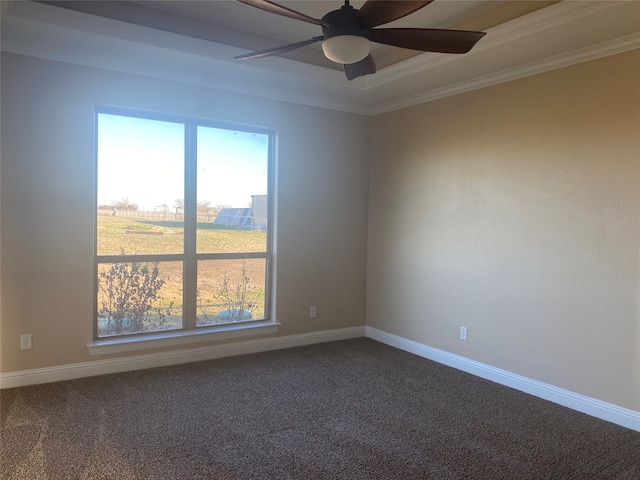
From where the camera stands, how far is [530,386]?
340cm

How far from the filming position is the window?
12.2 feet

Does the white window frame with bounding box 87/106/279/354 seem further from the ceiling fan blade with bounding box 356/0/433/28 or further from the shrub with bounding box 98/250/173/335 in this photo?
the ceiling fan blade with bounding box 356/0/433/28

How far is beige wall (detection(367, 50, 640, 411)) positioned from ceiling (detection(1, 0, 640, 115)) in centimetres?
20

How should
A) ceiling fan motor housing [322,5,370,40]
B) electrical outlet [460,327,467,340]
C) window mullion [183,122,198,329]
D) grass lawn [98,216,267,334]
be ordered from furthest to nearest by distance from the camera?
window mullion [183,122,198,329]
electrical outlet [460,327,467,340]
grass lawn [98,216,267,334]
ceiling fan motor housing [322,5,370,40]

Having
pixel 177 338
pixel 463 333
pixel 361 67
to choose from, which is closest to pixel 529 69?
pixel 361 67

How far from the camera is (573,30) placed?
2762 millimetres

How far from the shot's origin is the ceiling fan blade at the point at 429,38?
82.4 inches

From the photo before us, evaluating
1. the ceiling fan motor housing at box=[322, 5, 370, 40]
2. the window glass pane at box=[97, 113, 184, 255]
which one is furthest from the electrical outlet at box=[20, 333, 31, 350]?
the ceiling fan motor housing at box=[322, 5, 370, 40]

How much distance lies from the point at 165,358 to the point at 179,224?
A: 1.22m

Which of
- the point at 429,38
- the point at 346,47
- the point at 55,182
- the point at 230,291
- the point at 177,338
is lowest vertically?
the point at 177,338

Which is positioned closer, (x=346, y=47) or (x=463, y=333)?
(x=346, y=47)

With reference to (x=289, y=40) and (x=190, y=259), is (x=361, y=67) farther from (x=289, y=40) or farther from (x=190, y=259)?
(x=190, y=259)

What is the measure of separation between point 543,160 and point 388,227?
5.82 ft

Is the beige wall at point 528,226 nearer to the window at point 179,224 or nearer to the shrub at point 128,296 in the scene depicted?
the window at point 179,224
